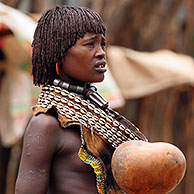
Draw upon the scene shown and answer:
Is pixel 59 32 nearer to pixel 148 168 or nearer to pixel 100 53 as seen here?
pixel 100 53

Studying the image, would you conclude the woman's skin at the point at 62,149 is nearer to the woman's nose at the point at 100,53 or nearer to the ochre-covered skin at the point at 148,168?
the woman's nose at the point at 100,53

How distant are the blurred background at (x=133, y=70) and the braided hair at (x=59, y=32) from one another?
2.58 metres

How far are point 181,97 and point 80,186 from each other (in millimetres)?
7371

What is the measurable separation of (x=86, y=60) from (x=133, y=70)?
496cm

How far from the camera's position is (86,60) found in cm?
269

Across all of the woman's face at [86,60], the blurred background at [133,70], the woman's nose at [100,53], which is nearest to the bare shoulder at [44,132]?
the woman's face at [86,60]

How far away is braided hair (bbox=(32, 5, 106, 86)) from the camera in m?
2.67

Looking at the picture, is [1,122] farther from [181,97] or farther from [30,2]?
[181,97]

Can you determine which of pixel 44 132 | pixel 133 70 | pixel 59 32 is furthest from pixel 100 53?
pixel 133 70

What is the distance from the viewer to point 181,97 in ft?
32.2

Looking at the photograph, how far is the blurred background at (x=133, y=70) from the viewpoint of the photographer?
6160mm

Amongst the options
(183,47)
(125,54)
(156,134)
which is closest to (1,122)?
(125,54)

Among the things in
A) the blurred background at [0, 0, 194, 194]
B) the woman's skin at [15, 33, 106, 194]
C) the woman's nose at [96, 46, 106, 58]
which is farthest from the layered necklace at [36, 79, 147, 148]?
the blurred background at [0, 0, 194, 194]

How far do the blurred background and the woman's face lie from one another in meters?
2.63
